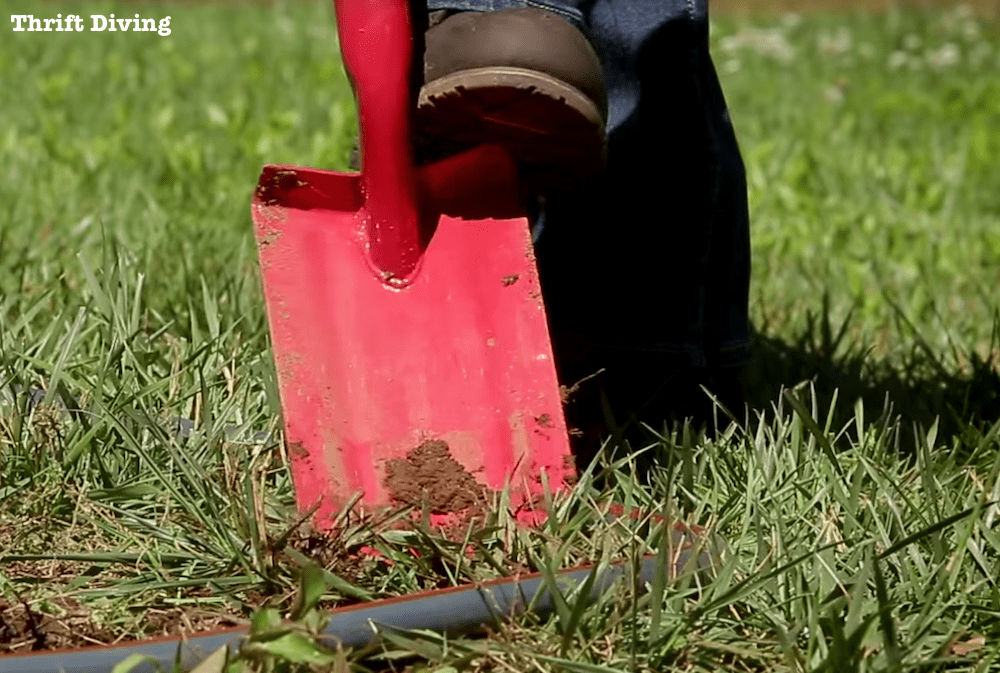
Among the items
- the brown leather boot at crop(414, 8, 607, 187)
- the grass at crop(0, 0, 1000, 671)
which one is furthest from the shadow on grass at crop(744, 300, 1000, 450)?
the brown leather boot at crop(414, 8, 607, 187)

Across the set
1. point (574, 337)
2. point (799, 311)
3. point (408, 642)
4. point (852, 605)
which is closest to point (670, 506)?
point (852, 605)

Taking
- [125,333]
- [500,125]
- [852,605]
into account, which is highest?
[500,125]

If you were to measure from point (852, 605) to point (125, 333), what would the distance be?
0.96 meters

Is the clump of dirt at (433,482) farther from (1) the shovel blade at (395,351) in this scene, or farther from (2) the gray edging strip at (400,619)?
(2) the gray edging strip at (400,619)

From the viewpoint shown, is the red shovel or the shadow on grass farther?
the shadow on grass

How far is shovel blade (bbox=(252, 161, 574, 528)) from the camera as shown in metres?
1.59

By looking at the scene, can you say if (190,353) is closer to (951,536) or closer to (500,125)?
(500,125)

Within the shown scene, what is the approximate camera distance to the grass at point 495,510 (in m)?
1.37

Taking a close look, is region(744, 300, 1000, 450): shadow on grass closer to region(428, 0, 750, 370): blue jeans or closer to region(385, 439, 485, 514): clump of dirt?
region(428, 0, 750, 370): blue jeans

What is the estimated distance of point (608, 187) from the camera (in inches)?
79.2

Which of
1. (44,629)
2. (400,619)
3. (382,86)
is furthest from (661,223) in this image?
(44,629)

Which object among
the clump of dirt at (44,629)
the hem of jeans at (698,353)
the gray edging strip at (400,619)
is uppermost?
the hem of jeans at (698,353)

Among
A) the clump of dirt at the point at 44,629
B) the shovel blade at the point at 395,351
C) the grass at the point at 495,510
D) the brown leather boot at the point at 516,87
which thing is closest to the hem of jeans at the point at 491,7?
the brown leather boot at the point at 516,87

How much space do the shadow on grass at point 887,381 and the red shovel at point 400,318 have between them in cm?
41
